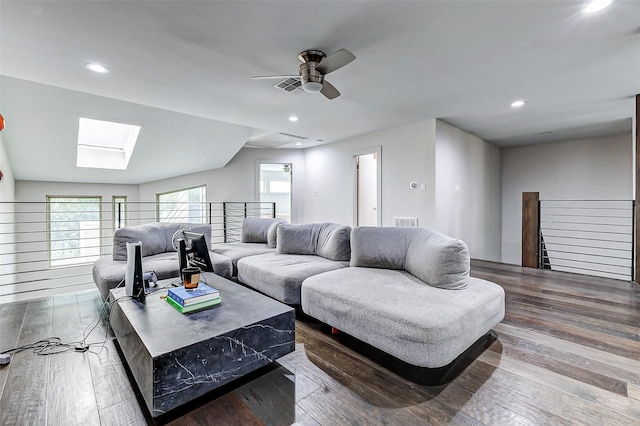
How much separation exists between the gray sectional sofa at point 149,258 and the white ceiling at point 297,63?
63.8 inches

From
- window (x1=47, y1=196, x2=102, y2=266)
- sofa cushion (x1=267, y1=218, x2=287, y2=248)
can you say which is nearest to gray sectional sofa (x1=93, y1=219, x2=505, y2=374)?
sofa cushion (x1=267, y1=218, x2=287, y2=248)

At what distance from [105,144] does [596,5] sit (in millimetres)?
6949

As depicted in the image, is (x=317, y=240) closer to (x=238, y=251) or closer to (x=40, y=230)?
(x=238, y=251)

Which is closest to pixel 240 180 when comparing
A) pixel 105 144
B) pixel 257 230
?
pixel 257 230

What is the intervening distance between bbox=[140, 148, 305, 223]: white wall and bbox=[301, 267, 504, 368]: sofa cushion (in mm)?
4417

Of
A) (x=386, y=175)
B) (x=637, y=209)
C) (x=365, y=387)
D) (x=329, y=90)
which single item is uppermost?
(x=329, y=90)

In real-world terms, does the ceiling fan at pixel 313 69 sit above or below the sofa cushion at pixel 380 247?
Answer: above

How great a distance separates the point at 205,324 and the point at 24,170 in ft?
18.9

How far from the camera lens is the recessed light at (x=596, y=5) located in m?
1.81

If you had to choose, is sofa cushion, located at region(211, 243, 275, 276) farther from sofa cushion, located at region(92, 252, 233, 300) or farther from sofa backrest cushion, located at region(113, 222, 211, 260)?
sofa backrest cushion, located at region(113, 222, 211, 260)

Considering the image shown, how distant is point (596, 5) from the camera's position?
6.06 ft

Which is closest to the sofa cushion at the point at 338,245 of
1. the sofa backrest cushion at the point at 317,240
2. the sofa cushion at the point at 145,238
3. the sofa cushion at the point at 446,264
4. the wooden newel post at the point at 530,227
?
Answer: the sofa backrest cushion at the point at 317,240

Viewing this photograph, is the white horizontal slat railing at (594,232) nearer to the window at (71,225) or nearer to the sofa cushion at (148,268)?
the sofa cushion at (148,268)

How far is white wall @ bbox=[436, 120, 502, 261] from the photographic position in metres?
4.58
